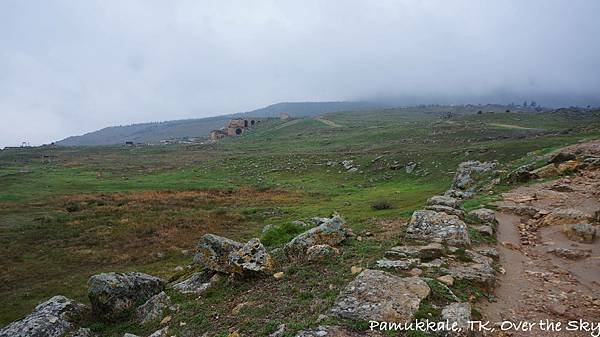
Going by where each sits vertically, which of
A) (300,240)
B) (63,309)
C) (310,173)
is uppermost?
(300,240)

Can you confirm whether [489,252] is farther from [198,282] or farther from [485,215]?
[198,282]

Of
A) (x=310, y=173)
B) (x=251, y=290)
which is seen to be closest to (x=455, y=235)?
(x=251, y=290)

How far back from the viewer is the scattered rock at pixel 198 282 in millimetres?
Result: 15523

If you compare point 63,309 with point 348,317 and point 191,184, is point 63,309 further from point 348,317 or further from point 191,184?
point 191,184

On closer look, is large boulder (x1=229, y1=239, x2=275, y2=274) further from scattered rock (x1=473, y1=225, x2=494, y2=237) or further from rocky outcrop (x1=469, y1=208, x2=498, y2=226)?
rocky outcrop (x1=469, y1=208, x2=498, y2=226)

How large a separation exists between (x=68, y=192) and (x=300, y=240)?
6026 centimetres

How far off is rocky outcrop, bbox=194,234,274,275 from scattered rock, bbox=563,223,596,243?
41.2 feet

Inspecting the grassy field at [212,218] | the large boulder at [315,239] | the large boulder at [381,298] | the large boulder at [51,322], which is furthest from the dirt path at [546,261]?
the large boulder at [51,322]

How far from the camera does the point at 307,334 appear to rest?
9.03 m

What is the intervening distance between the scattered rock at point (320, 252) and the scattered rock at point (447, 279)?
4654 millimetres

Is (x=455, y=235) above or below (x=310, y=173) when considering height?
above

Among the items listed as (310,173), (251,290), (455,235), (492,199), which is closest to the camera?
(251,290)

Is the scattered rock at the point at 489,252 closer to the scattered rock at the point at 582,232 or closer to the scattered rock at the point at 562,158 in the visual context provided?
the scattered rock at the point at 582,232

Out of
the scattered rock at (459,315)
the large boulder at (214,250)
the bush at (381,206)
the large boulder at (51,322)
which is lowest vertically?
the bush at (381,206)
